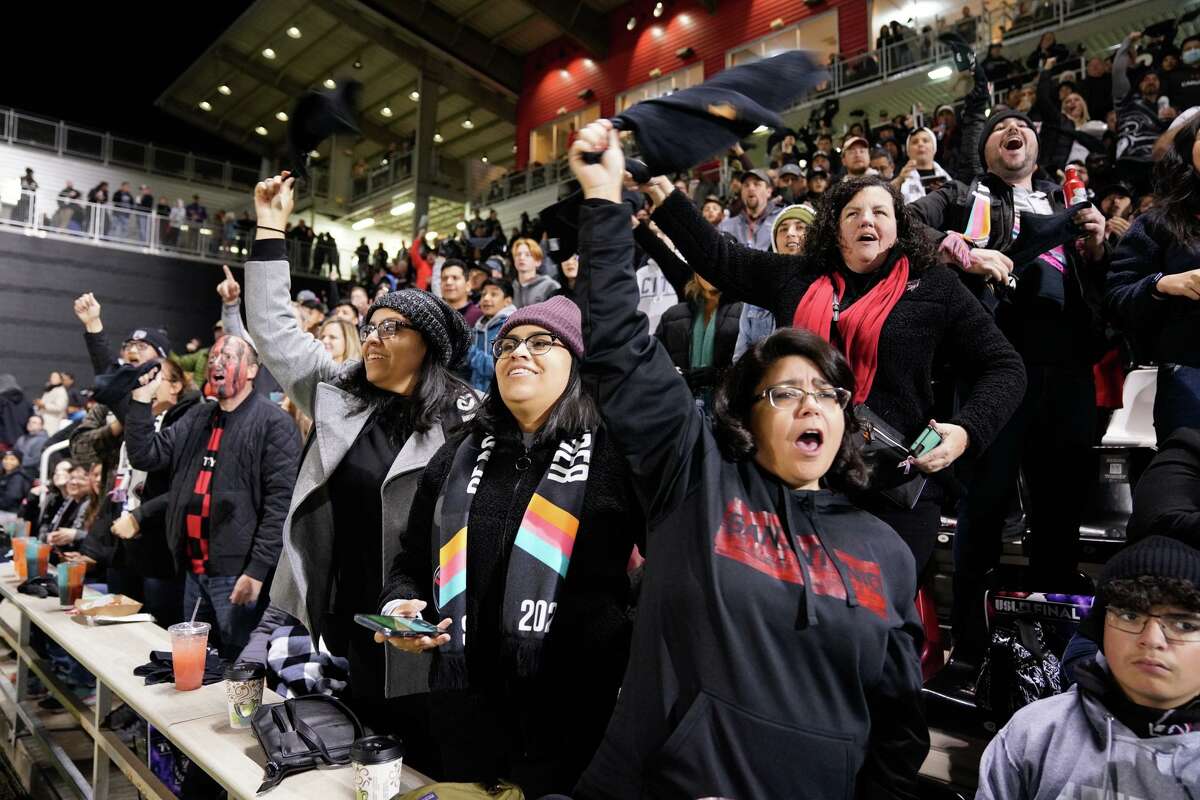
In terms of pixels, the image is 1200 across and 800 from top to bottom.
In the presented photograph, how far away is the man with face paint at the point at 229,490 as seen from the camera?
9.75ft

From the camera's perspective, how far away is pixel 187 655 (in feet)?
6.85

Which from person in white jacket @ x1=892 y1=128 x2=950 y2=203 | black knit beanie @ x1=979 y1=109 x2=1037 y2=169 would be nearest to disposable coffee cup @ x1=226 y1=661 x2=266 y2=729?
black knit beanie @ x1=979 y1=109 x2=1037 y2=169

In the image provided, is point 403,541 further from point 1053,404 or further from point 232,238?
point 232,238

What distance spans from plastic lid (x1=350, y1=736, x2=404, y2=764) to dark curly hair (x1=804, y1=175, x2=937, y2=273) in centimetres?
152

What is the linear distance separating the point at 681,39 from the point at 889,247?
662 inches

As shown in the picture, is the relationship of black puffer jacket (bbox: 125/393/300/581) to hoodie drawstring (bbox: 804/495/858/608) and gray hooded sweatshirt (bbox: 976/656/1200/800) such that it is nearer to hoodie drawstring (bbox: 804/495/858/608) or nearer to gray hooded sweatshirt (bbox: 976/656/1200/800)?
hoodie drawstring (bbox: 804/495/858/608)

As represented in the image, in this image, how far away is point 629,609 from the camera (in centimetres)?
162

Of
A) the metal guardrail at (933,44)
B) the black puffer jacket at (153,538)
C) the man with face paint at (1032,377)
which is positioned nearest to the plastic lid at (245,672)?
the black puffer jacket at (153,538)

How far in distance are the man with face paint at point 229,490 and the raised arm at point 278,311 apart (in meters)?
0.83

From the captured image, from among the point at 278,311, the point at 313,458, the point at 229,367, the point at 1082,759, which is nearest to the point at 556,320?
the point at 313,458

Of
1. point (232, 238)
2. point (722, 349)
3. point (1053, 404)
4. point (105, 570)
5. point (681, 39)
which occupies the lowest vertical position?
point (105, 570)

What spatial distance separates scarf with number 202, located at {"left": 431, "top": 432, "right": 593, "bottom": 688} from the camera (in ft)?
4.97

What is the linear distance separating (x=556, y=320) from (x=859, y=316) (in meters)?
0.76

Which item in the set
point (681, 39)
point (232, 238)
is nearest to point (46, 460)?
point (232, 238)
